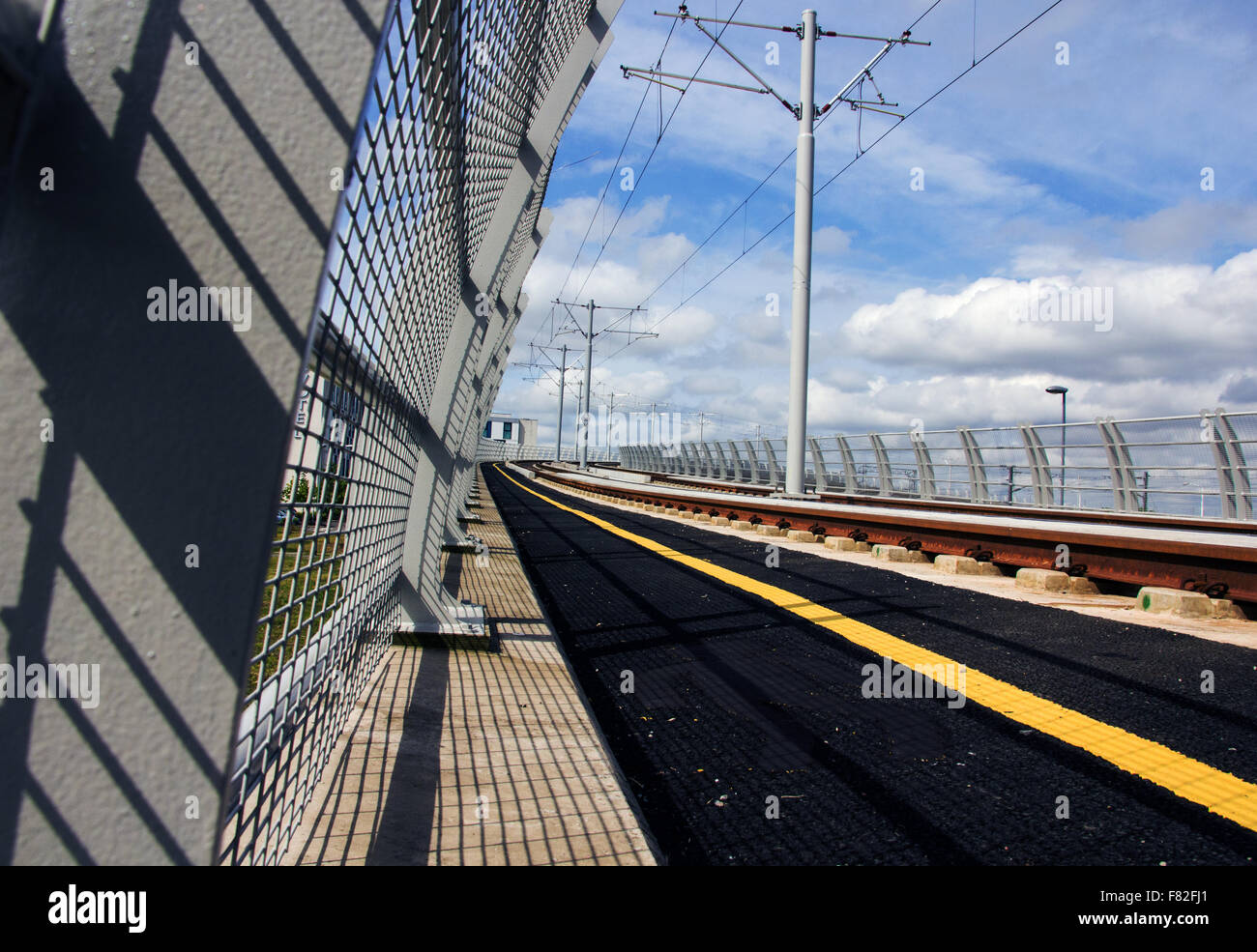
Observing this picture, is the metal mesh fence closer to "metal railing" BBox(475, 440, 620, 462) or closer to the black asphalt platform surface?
the black asphalt platform surface

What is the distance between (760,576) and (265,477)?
7.07 meters

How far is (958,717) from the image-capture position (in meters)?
3.49

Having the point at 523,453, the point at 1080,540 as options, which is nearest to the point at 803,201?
the point at 1080,540

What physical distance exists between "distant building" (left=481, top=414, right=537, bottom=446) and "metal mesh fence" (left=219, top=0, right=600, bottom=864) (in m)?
116

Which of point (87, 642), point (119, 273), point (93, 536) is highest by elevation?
point (119, 273)

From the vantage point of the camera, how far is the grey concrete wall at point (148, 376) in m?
1.10

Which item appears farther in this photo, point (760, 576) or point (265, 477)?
point (760, 576)

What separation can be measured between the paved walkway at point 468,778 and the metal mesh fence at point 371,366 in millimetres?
123

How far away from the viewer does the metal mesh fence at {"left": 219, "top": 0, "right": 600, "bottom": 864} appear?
1.84m

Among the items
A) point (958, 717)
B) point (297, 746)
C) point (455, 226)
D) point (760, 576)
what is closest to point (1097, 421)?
point (760, 576)

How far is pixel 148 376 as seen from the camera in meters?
1.13

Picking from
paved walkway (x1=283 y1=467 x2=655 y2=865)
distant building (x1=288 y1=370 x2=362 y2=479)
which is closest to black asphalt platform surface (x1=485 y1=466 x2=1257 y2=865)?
paved walkway (x1=283 y1=467 x2=655 y2=865)

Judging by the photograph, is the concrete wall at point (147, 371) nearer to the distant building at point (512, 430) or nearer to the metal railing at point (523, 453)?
the metal railing at point (523, 453)

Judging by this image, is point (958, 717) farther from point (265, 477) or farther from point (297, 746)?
point (265, 477)
